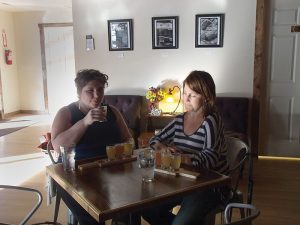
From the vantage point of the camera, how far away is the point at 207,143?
1774mm

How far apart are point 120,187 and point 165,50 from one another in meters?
3.32

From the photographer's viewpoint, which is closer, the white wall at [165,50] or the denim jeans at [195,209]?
the denim jeans at [195,209]

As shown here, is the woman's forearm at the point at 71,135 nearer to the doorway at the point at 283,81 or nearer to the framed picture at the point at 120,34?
the framed picture at the point at 120,34

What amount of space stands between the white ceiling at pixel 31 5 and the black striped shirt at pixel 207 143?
519cm

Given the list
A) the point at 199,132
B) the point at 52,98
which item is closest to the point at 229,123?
the point at 199,132

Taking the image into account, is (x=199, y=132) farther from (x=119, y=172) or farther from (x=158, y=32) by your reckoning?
(x=158, y=32)

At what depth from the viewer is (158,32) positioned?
14.7 ft

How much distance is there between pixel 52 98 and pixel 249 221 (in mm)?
7026

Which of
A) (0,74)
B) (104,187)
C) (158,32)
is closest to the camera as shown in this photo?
(104,187)

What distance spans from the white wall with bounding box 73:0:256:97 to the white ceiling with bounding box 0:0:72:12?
176 cm

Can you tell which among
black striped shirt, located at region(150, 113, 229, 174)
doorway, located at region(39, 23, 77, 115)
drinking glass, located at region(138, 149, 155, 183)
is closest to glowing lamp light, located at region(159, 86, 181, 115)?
black striped shirt, located at region(150, 113, 229, 174)

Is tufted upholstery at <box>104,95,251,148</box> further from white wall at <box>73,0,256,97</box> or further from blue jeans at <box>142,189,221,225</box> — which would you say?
blue jeans at <box>142,189,221,225</box>

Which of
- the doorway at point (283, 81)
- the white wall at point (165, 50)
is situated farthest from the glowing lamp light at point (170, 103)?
the doorway at point (283, 81)

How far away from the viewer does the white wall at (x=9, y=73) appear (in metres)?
7.18
